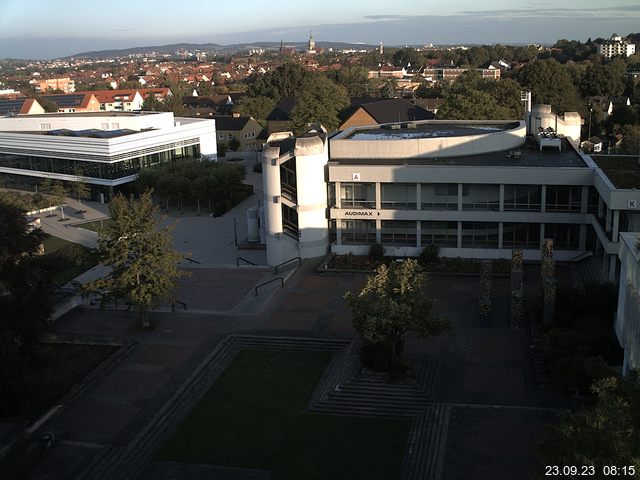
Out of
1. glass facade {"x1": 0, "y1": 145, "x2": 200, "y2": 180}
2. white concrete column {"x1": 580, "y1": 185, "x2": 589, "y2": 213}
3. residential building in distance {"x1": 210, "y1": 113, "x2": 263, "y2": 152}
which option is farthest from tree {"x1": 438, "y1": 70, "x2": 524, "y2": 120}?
white concrete column {"x1": 580, "y1": 185, "x2": 589, "y2": 213}

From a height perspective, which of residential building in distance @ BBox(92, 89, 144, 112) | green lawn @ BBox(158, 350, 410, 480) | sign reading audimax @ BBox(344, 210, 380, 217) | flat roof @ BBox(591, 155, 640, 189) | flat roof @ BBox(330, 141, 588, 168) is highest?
residential building in distance @ BBox(92, 89, 144, 112)

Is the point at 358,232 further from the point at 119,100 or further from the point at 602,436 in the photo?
the point at 119,100

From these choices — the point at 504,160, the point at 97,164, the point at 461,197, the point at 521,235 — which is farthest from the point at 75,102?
the point at 521,235

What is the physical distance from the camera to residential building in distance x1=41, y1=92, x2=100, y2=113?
10620cm

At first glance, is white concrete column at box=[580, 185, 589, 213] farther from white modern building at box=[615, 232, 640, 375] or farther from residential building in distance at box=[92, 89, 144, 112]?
residential building in distance at box=[92, 89, 144, 112]

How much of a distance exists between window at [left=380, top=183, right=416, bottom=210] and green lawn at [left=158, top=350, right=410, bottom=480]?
48.5 ft

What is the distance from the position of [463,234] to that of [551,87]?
184 ft

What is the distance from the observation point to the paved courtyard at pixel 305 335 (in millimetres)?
20203

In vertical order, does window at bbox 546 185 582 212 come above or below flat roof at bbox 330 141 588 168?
below

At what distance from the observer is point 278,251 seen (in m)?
38.1

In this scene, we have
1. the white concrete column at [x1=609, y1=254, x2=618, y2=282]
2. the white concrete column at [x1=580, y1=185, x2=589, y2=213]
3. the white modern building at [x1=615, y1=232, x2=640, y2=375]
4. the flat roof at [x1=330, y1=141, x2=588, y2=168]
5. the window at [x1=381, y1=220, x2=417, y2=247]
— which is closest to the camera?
the white modern building at [x1=615, y1=232, x2=640, y2=375]

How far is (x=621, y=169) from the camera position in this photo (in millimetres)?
35312

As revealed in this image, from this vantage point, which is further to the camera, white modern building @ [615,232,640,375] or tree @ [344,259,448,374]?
tree @ [344,259,448,374]

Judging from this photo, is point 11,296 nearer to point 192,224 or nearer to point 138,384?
point 138,384
